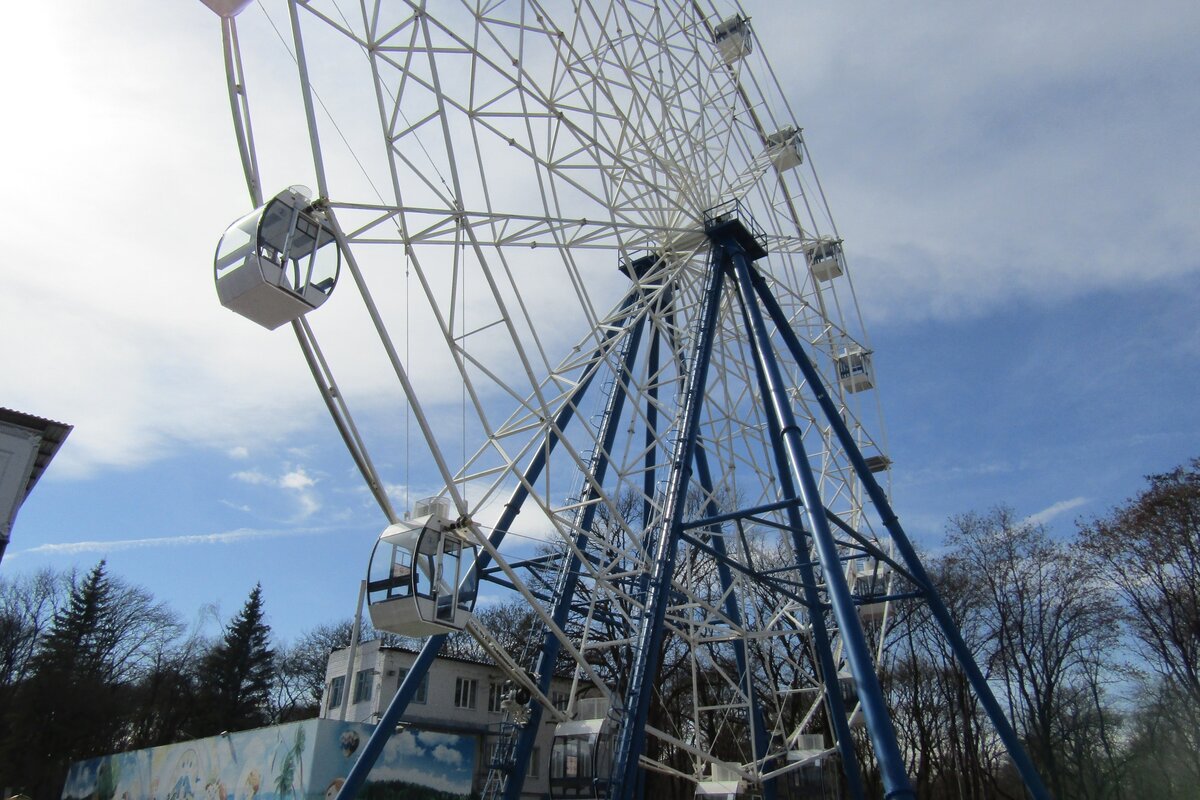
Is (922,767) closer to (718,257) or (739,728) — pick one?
(739,728)

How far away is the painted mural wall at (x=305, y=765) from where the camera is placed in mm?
19594

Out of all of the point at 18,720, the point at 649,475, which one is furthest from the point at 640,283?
the point at 18,720

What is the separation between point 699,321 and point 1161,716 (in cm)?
2134

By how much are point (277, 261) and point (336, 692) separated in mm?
21650

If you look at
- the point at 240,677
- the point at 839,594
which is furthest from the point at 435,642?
the point at 240,677

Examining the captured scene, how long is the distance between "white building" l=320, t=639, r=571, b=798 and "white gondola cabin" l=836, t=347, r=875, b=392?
13.3m

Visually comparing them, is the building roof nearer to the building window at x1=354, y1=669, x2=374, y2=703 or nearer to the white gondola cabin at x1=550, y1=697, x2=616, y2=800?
the building window at x1=354, y1=669, x2=374, y2=703

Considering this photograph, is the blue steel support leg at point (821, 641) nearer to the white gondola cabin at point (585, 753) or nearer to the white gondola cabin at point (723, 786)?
the white gondola cabin at point (723, 786)

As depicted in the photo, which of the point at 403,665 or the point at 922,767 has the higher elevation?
the point at 403,665

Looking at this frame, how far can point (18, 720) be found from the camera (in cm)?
3381

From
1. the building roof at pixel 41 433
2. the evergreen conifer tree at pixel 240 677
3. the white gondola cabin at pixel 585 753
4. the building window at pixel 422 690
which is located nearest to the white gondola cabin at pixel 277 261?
the white gondola cabin at pixel 585 753

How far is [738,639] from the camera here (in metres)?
19.1

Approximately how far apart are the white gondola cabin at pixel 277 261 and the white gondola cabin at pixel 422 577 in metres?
3.27

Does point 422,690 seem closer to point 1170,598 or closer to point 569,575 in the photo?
point 569,575
